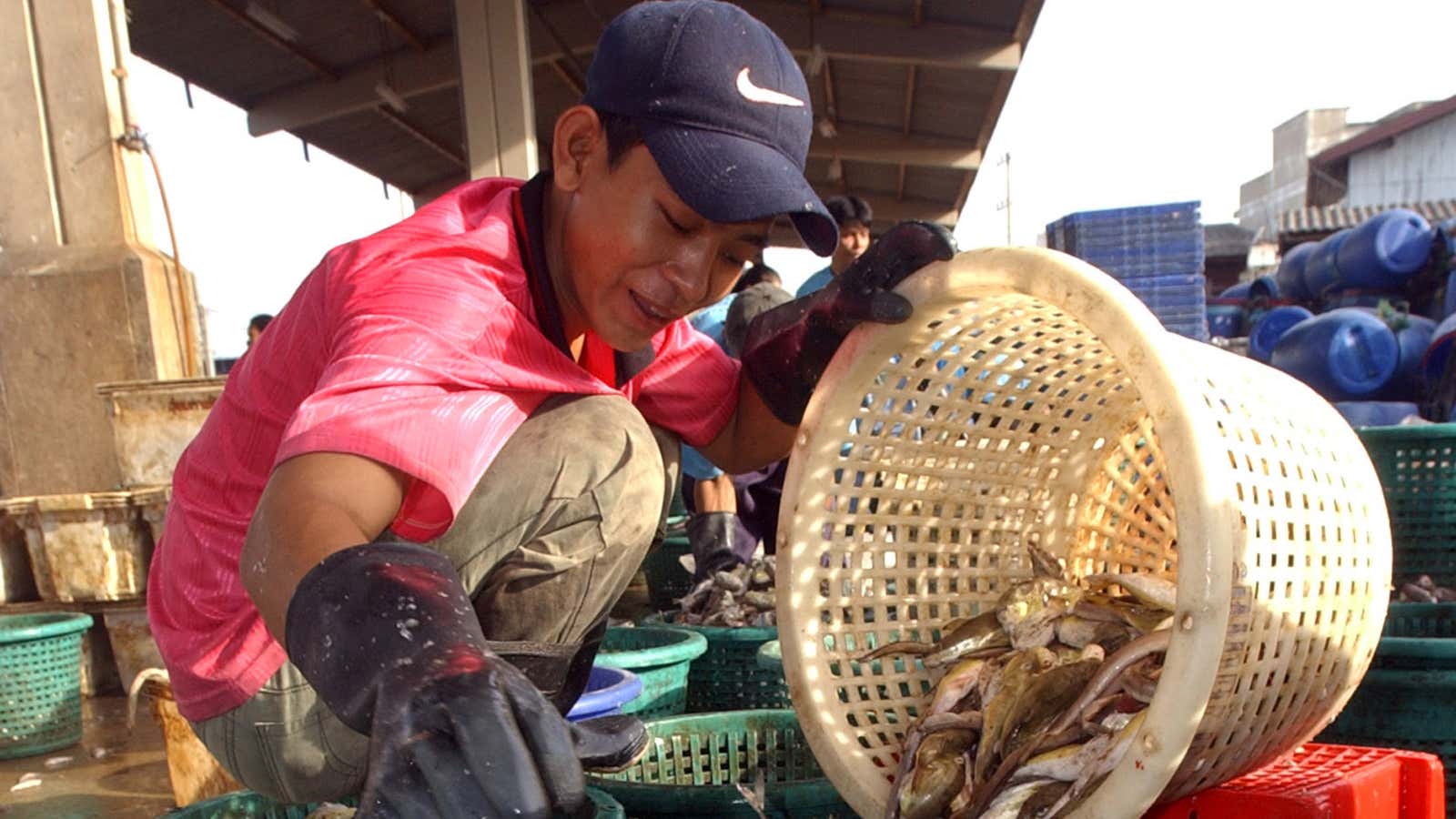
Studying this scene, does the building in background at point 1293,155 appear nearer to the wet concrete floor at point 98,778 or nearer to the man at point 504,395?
the wet concrete floor at point 98,778

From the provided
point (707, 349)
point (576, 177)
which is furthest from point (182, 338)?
point (576, 177)

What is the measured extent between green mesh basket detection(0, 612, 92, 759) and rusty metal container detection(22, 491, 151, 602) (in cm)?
42

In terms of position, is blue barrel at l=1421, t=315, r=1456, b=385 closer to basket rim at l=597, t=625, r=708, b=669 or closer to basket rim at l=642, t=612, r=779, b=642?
basket rim at l=642, t=612, r=779, b=642

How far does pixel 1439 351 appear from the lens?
8.38 metres

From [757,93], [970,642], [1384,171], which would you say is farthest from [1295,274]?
[1384,171]

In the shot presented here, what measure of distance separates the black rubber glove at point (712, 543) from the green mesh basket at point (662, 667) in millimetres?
1098

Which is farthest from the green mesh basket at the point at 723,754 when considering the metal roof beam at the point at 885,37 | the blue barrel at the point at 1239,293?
the blue barrel at the point at 1239,293

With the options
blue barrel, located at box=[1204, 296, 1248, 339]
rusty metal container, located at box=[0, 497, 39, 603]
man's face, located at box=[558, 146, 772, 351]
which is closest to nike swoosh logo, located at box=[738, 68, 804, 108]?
man's face, located at box=[558, 146, 772, 351]

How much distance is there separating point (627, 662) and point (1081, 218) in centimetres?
733

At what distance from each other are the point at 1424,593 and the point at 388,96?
7.81 metres

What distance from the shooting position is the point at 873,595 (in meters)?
1.97

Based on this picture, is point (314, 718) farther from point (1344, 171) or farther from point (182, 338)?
point (1344, 171)

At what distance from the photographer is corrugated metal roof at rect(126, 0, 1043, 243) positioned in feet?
24.2

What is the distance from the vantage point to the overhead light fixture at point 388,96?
8.58 m
